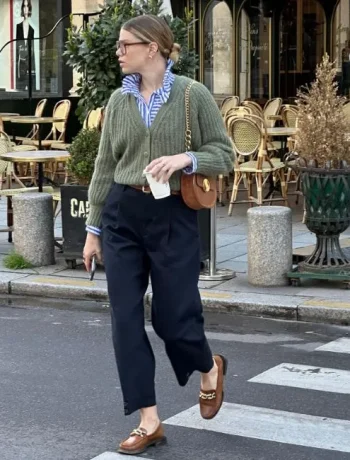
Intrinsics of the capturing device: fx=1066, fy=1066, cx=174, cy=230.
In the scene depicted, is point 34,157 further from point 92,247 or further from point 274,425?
point 274,425

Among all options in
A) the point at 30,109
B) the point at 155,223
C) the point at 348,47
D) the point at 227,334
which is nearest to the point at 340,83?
the point at 348,47

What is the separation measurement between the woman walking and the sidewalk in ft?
10.4

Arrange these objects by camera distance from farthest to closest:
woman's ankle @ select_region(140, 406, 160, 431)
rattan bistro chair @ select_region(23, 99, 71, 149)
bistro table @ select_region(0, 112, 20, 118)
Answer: bistro table @ select_region(0, 112, 20, 118) → rattan bistro chair @ select_region(23, 99, 71, 149) → woman's ankle @ select_region(140, 406, 160, 431)

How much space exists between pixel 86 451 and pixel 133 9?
18.1 feet

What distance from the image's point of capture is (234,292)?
28.1ft

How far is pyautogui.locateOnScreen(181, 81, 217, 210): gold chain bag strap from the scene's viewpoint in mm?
4789

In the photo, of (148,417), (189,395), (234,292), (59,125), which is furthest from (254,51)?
(148,417)

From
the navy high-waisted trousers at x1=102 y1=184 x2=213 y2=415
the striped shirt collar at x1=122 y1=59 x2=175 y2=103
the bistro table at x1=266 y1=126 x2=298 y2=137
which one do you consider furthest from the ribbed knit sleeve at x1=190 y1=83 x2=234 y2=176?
the bistro table at x1=266 y1=126 x2=298 y2=137

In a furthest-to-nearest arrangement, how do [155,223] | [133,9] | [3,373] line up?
1. [133,9]
2. [3,373]
3. [155,223]

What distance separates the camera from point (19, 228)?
31.8 ft

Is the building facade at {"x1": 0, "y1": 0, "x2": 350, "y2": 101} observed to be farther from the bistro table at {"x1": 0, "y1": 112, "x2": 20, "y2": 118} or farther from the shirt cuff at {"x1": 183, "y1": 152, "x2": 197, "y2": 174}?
the shirt cuff at {"x1": 183, "y1": 152, "x2": 197, "y2": 174}

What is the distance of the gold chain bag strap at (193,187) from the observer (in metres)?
4.79

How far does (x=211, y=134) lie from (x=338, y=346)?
2.72 m

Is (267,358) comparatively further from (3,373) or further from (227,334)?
(3,373)
